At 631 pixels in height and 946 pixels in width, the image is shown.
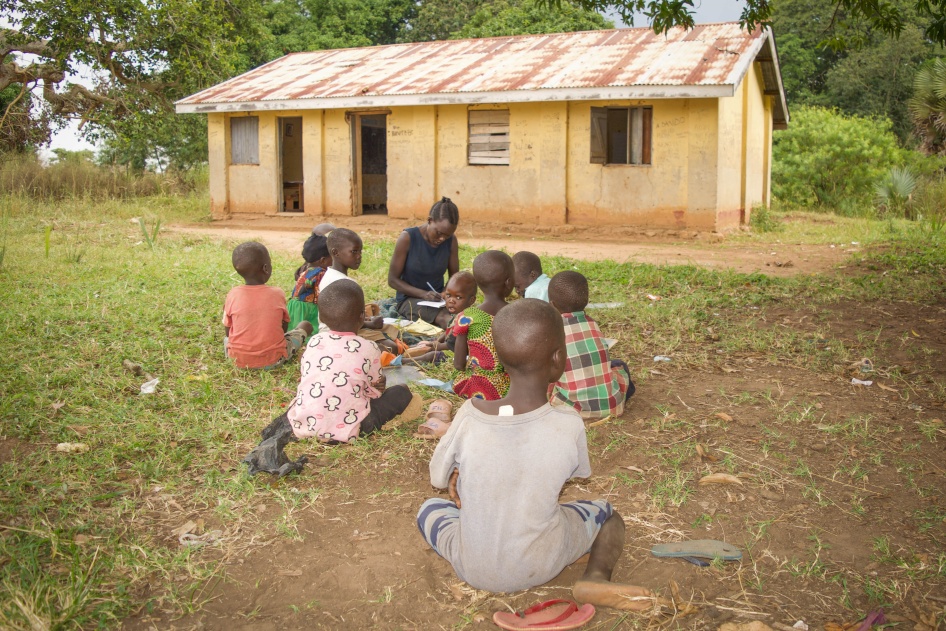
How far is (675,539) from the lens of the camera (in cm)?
295

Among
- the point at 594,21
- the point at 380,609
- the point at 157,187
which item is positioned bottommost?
the point at 380,609

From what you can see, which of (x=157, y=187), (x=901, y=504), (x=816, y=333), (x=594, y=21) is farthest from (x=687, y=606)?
(x=594, y=21)

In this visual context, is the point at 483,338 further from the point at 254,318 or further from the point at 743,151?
the point at 743,151

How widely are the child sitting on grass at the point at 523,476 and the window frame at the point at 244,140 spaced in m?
14.8

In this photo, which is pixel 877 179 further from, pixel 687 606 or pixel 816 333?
pixel 687 606

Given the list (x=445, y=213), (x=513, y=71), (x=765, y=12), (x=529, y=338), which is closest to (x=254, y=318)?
(x=445, y=213)

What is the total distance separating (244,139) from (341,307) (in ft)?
44.8

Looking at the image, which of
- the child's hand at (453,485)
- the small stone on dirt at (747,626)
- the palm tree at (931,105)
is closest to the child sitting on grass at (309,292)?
the child's hand at (453,485)

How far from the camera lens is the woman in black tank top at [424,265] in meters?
6.07

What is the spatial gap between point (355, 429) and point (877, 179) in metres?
20.8

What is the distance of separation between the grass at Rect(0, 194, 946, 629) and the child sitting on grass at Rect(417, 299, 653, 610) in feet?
1.33

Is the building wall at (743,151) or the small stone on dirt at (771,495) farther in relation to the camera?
the building wall at (743,151)

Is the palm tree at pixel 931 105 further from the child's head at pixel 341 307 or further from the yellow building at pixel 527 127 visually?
the child's head at pixel 341 307

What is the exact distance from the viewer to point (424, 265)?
6.26m
